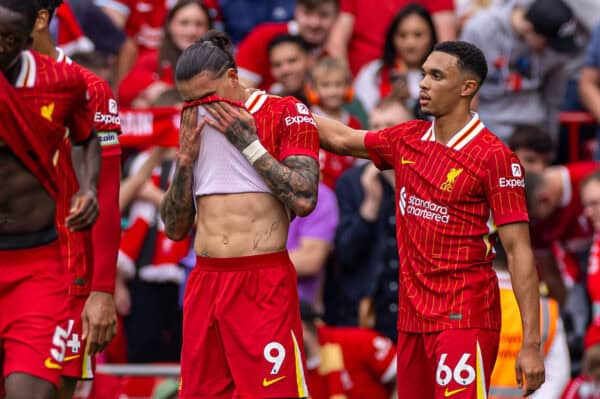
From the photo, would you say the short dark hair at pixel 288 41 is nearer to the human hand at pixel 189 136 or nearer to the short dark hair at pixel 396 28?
the short dark hair at pixel 396 28

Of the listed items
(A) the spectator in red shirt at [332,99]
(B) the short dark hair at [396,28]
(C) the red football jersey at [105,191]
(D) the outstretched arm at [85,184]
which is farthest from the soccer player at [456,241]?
(B) the short dark hair at [396,28]

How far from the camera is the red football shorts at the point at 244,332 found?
6863 mm

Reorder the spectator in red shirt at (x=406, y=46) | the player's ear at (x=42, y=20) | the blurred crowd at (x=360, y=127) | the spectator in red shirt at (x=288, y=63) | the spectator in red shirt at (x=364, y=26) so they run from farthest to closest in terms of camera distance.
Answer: the spectator in red shirt at (x=364, y=26), the spectator in red shirt at (x=406, y=46), the spectator in red shirt at (x=288, y=63), the blurred crowd at (x=360, y=127), the player's ear at (x=42, y=20)

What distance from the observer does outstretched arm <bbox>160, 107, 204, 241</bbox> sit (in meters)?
6.89

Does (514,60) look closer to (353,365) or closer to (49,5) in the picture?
(353,365)

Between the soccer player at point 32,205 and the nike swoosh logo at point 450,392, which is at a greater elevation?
the soccer player at point 32,205

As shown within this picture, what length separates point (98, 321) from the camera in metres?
7.21

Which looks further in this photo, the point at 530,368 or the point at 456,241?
the point at 456,241

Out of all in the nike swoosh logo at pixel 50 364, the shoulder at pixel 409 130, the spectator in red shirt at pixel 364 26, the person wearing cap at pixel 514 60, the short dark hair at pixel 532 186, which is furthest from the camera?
the spectator in red shirt at pixel 364 26

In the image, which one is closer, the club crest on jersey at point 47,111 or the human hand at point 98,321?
the club crest on jersey at point 47,111

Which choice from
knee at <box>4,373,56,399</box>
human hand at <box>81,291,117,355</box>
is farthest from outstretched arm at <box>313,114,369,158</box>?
knee at <box>4,373,56,399</box>

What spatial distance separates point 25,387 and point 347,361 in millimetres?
3493

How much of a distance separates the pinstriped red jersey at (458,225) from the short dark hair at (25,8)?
2.07m

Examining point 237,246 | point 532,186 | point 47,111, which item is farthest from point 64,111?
point 532,186
